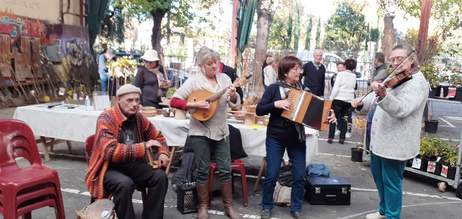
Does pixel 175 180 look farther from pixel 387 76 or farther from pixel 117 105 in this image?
pixel 387 76

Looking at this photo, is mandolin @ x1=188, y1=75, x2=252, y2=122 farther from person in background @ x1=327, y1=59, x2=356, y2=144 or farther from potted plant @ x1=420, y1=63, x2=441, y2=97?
potted plant @ x1=420, y1=63, x2=441, y2=97

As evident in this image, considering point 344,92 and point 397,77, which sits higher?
point 397,77

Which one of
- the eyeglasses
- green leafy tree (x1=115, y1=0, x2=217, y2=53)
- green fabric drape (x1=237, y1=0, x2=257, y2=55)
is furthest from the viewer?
green leafy tree (x1=115, y1=0, x2=217, y2=53)

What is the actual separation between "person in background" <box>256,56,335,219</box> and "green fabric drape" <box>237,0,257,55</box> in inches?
292

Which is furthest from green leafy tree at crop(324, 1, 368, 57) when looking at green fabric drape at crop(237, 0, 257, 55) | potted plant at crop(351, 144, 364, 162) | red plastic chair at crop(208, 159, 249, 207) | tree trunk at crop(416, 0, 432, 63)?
red plastic chair at crop(208, 159, 249, 207)

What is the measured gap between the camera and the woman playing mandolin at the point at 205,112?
3914mm

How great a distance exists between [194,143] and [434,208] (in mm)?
2757

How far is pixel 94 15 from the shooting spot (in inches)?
Result: 552

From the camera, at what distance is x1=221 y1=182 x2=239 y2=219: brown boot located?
409 cm

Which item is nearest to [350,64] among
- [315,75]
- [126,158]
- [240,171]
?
[315,75]

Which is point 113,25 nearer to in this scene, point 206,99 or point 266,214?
point 206,99

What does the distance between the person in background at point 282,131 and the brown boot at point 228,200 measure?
34 cm

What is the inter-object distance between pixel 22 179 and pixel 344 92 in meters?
5.65

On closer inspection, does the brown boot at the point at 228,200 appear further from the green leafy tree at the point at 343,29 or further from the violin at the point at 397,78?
the green leafy tree at the point at 343,29
